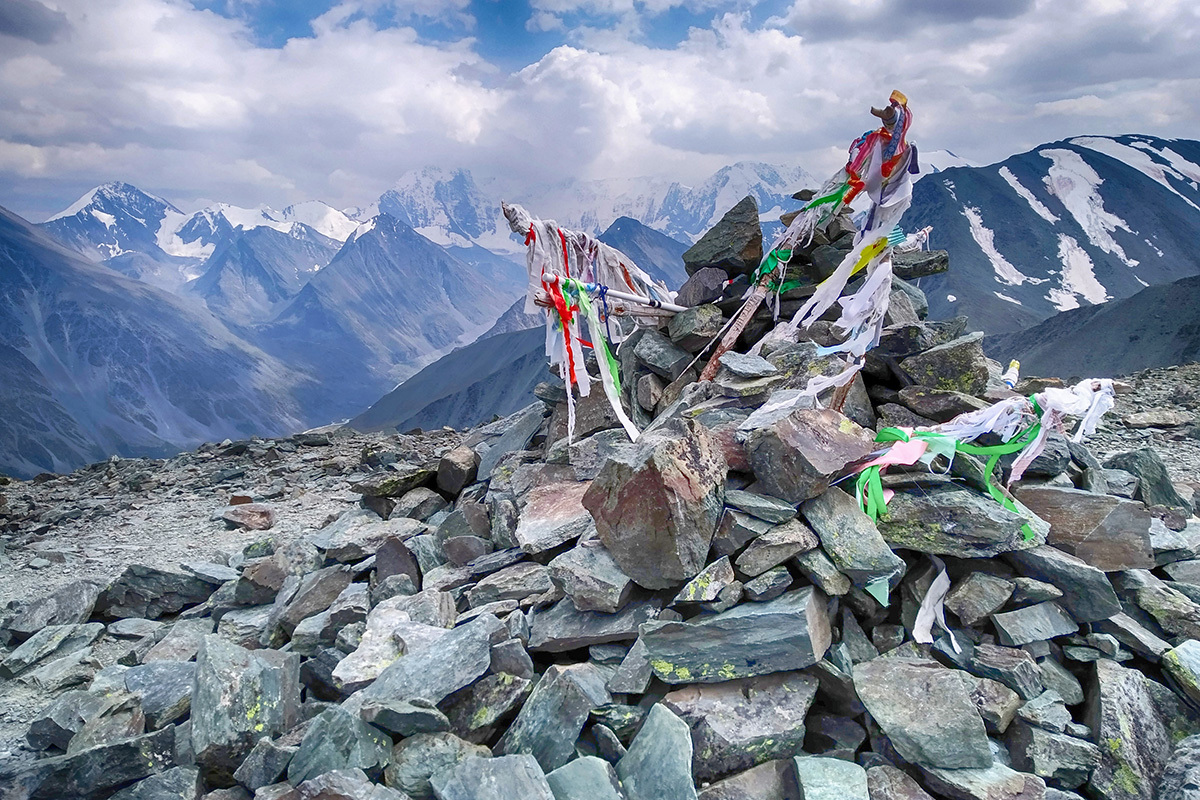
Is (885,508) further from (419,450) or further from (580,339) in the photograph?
(419,450)

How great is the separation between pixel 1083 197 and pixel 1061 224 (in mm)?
10528

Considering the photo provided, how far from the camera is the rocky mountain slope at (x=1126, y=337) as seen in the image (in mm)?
41531

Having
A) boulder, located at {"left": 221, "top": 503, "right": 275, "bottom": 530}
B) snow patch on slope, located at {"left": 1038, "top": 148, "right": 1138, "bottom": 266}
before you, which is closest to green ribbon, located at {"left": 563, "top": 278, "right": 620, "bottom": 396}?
boulder, located at {"left": 221, "top": 503, "right": 275, "bottom": 530}

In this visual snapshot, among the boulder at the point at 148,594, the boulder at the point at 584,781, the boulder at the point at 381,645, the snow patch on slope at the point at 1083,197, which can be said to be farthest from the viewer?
the snow patch on slope at the point at 1083,197

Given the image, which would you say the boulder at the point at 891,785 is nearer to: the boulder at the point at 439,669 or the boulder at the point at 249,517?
the boulder at the point at 439,669

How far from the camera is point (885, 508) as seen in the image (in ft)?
18.5

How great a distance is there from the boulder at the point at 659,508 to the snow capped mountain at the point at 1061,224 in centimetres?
7677

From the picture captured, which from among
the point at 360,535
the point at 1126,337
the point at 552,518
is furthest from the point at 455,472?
the point at 1126,337

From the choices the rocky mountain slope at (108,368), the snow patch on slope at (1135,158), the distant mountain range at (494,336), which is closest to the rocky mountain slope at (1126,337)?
the distant mountain range at (494,336)

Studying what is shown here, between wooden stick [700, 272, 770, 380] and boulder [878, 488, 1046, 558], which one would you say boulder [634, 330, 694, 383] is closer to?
wooden stick [700, 272, 770, 380]

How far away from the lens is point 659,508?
516 centimetres

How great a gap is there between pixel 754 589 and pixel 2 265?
144309mm

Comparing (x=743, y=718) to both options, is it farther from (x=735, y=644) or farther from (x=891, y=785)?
(x=891, y=785)

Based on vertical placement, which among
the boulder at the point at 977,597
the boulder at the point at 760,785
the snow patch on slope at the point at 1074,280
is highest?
the snow patch on slope at the point at 1074,280
